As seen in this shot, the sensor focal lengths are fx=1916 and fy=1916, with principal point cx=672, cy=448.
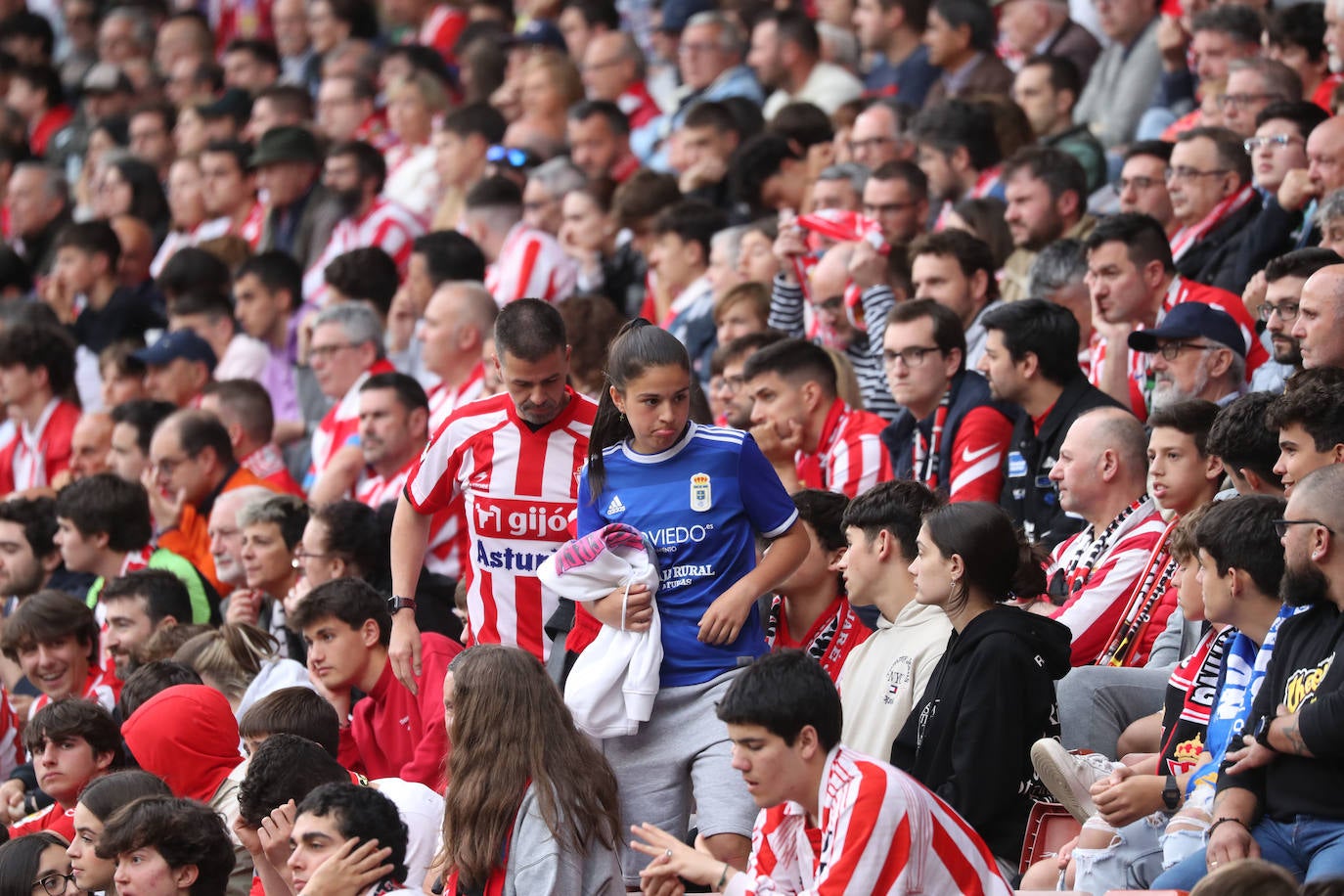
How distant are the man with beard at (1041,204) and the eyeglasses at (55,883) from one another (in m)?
5.32

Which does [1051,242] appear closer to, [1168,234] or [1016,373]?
[1168,234]

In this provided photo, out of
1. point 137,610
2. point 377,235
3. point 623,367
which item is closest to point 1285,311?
point 623,367

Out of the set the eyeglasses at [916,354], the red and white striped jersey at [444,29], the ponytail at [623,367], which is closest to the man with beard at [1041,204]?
the eyeglasses at [916,354]

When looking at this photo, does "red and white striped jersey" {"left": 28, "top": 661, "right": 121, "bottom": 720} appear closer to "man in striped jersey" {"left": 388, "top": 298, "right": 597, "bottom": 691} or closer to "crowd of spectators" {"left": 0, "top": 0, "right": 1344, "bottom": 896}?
"crowd of spectators" {"left": 0, "top": 0, "right": 1344, "bottom": 896}

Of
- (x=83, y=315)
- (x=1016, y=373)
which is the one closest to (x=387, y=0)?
(x=83, y=315)

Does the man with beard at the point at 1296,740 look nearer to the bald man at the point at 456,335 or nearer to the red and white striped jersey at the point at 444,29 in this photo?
the bald man at the point at 456,335

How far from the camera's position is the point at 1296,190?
27.8 ft

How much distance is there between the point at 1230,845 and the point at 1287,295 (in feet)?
9.46

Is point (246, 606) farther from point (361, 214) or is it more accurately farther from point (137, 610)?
point (361, 214)

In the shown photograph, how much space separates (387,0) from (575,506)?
1305 centimetres

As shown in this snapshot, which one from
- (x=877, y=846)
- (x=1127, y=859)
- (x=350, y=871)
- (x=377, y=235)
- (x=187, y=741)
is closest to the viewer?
(x=877, y=846)

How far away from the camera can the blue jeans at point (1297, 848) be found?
4.76 metres

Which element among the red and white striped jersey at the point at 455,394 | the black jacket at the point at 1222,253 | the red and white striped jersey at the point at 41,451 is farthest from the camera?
the red and white striped jersey at the point at 41,451

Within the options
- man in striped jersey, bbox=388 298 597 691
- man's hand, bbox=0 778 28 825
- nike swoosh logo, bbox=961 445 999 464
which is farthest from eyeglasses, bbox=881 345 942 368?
man's hand, bbox=0 778 28 825
